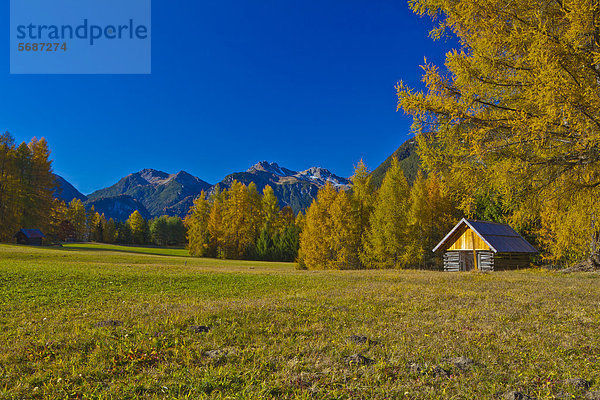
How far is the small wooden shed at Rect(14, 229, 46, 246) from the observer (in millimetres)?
54375

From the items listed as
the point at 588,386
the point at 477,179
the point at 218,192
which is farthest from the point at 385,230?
the point at 218,192

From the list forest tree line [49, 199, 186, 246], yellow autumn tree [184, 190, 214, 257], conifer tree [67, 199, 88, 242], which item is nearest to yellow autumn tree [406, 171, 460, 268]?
yellow autumn tree [184, 190, 214, 257]

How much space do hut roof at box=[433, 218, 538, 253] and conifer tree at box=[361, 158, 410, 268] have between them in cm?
406

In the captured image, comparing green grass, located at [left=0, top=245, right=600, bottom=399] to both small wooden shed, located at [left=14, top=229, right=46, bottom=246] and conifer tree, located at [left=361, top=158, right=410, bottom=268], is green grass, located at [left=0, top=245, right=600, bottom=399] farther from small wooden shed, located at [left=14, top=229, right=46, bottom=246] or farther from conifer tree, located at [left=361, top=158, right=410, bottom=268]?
small wooden shed, located at [left=14, top=229, right=46, bottom=246]

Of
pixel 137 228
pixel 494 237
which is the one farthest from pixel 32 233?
pixel 494 237

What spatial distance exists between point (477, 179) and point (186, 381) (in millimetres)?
9952

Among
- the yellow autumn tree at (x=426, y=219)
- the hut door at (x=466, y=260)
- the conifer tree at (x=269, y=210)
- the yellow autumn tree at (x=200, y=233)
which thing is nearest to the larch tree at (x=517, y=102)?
the hut door at (x=466, y=260)

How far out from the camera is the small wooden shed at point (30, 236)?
5438cm

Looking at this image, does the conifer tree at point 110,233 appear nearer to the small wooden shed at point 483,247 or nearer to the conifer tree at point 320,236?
the conifer tree at point 320,236

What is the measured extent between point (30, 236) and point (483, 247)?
6510 centimetres

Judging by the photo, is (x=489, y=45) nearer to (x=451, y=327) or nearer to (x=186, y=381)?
(x=451, y=327)

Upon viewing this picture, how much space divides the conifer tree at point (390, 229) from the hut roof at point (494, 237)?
4.06 metres

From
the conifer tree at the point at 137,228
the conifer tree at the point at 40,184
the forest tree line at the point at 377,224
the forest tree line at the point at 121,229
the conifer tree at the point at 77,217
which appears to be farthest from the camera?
the conifer tree at the point at 137,228

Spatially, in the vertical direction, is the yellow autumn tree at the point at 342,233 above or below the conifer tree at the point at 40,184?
below
